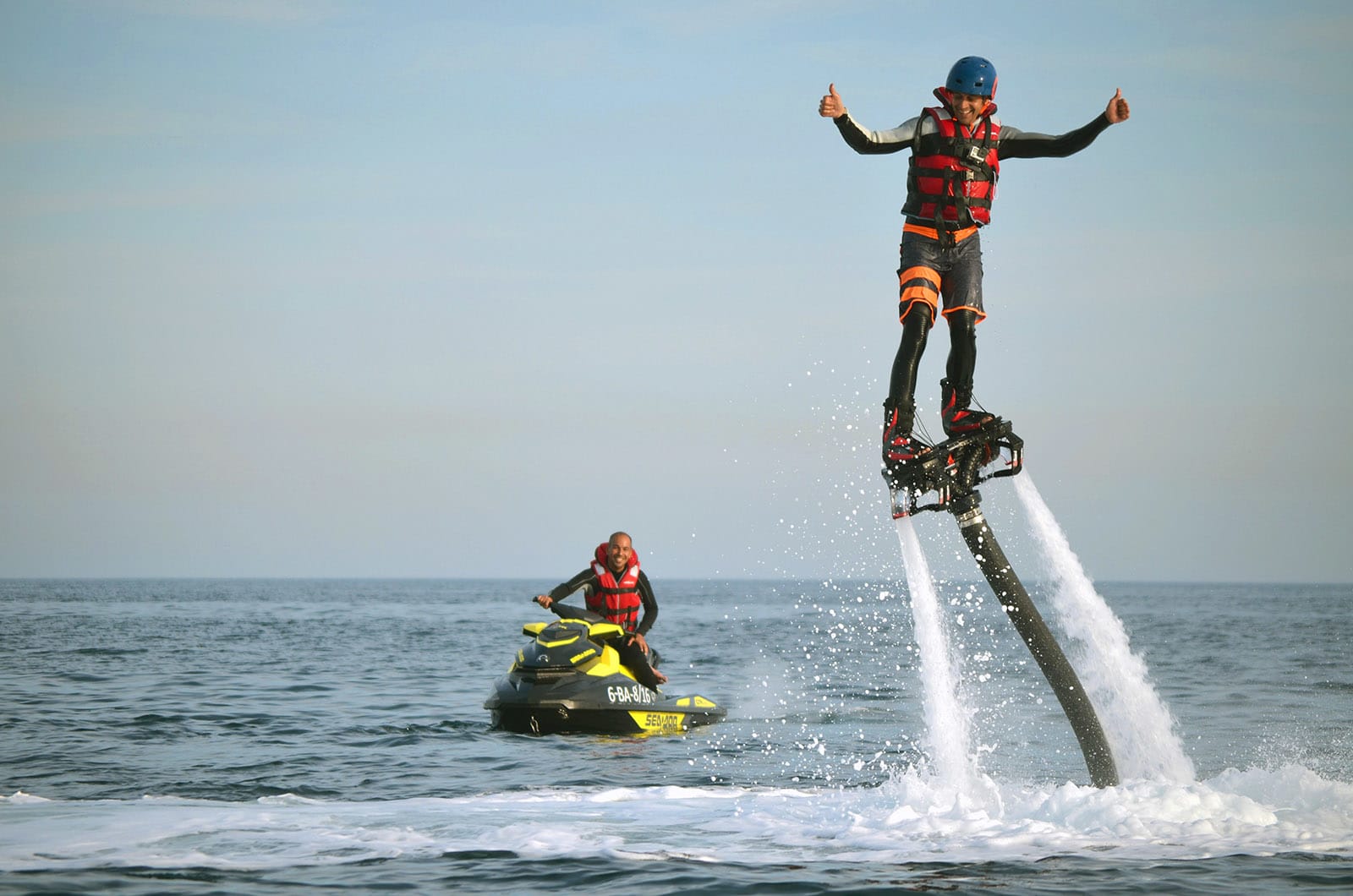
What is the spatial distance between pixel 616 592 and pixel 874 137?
37.4 ft

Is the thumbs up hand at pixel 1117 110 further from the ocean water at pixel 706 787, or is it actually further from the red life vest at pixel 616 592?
the red life vest at pixel 616 592

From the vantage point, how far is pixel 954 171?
31.7ft

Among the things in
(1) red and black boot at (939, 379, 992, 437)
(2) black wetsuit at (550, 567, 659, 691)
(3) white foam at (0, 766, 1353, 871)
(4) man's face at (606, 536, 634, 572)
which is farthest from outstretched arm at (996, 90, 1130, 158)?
(4) man's face at (606, 536, 634, 572)

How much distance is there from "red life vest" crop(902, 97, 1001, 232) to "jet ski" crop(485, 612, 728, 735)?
990cm

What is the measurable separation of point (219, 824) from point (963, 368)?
21.6 feet

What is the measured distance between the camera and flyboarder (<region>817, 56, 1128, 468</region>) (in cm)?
958

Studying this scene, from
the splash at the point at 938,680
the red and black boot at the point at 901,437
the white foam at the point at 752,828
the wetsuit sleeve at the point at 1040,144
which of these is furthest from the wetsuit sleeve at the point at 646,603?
the wetsuit sleeve at the point at 1040,144

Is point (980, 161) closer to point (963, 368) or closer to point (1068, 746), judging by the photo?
point (963, 368)

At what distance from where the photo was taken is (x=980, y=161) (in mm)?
9641

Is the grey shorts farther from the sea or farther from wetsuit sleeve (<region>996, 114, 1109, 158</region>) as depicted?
the sea

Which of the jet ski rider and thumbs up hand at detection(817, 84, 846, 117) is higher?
thumbs up hand at detection(817, 84, 846, 117)

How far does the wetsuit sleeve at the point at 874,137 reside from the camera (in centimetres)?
935

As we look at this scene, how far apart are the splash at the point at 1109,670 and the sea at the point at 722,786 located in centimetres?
2

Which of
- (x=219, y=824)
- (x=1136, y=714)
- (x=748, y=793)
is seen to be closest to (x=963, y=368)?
(x=1136, y=714)
